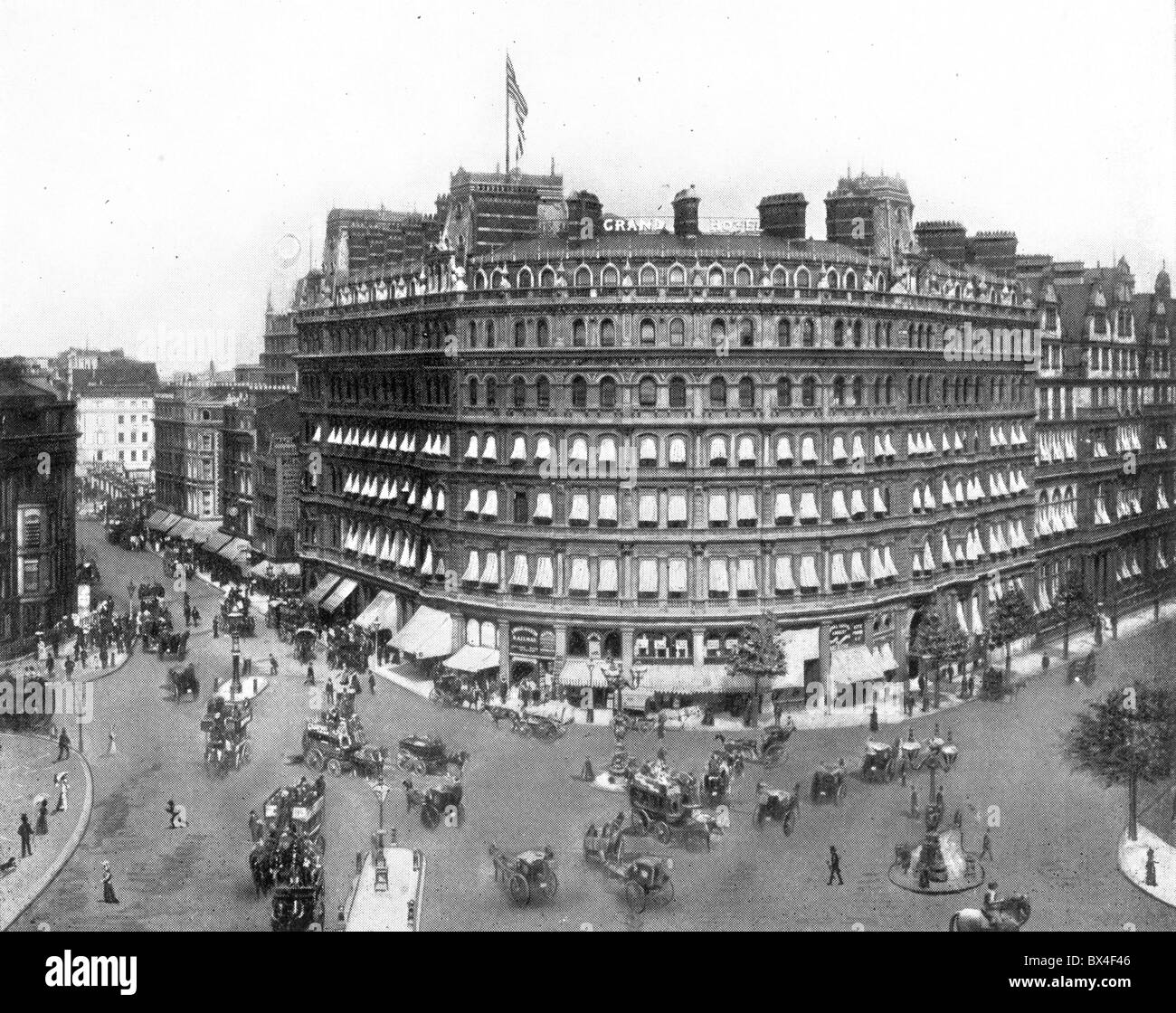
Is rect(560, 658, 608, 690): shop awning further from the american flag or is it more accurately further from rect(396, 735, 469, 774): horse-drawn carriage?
the american flag

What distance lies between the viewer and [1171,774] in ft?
136

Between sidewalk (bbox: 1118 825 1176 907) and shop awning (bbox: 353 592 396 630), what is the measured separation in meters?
39.8

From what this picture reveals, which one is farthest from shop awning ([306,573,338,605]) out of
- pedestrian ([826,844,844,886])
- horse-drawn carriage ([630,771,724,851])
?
pedestrian ([826,844,844,886])

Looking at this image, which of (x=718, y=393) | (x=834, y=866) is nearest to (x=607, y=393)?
(x=718, y=393)

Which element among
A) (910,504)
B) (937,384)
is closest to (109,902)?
(910,504)

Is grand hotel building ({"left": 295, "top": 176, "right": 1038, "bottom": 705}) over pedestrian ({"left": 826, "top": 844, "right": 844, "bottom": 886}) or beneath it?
over

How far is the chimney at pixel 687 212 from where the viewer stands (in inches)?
2311

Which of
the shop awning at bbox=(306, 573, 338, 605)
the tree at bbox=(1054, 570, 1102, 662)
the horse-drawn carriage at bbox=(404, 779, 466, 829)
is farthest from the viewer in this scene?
the shop awning at bbox=(306, 573, 338, 605)

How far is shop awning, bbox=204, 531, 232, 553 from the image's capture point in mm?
91312

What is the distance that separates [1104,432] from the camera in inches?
3214

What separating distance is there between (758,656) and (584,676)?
8.37m
